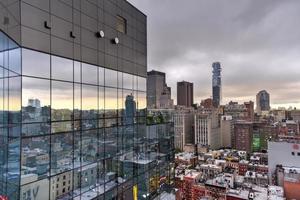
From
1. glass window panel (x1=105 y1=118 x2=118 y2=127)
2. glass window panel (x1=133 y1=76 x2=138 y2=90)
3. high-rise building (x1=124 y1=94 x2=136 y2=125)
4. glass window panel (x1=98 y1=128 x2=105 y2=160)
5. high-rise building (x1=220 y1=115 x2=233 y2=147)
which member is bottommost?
high-rise building (x1=220 y1=115 x2=233 y2=147)

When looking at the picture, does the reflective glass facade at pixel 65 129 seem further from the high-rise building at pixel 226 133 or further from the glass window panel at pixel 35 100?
the high-rise building at pixel 226 133

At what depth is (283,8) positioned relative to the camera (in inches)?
913

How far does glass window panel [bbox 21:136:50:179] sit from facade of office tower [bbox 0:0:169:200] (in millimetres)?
37

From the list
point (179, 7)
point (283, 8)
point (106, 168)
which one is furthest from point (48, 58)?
point (283, 8)

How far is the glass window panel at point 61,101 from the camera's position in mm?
10227

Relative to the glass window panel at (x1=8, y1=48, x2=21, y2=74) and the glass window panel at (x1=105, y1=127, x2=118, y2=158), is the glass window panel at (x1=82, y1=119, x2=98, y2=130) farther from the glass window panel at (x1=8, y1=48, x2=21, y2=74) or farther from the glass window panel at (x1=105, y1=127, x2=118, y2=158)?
the glass window panel at (x1=8, y1=48, x2=21, y2=74)

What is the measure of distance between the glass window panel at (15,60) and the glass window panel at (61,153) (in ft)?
10.2

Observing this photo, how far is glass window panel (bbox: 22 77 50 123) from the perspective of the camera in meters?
8.89

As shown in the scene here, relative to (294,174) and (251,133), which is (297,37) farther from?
(251,133)

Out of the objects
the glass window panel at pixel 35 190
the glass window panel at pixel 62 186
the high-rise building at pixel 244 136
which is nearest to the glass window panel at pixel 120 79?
the glass window panel at pixel 62 186

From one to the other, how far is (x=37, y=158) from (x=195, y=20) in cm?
2650

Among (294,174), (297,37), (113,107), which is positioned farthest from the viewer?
→ (294,174)

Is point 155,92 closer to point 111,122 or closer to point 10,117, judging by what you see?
point 111,122

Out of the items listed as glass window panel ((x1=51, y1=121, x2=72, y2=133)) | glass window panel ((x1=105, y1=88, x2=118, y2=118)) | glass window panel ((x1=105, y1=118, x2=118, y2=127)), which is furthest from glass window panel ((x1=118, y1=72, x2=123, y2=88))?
glass window panel ((x1=51, y1=121, x2=72, y2=133))
